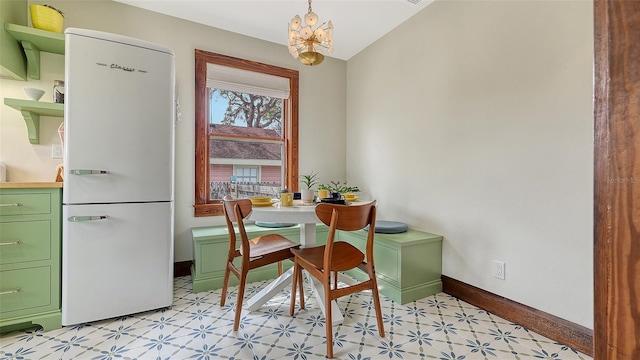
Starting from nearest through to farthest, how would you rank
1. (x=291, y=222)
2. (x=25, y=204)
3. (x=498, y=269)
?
(x=291, y=222)
(x=25, y=204)
(x=498, y=269)

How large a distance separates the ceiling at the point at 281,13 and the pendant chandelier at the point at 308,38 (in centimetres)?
73

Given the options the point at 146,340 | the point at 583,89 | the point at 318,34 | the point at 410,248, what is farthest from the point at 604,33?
the point at 146,340

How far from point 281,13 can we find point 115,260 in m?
2.58

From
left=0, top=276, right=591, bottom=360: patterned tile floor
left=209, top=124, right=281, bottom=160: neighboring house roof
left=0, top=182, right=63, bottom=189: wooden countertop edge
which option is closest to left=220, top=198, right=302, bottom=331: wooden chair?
left=0, top=276, right=591, bottom=360: patterned tile floor

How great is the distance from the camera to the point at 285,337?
1768 millimetres

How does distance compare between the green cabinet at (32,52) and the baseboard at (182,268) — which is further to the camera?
the baseboard at (182,268)

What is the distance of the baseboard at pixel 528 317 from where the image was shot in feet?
5.28

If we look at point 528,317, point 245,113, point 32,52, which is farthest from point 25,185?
point 528,317

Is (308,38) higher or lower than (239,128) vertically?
higher

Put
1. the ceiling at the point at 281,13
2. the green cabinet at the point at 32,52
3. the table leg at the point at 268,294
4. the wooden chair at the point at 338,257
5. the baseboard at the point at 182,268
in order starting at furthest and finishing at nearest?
1. the baseboard at the point at 182,268
2. the ceiling at the point at 281,13
3. the table leg at the point at 268,294
4. the green cabinet at the point at 32,52
5. the wooden chair at the point at 338,257

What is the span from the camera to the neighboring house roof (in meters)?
3.10

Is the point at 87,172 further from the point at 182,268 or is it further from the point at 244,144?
the point at 244,144

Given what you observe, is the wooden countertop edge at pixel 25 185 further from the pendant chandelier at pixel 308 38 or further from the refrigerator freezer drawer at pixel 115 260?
the pendant chandelier at pixel 308 38

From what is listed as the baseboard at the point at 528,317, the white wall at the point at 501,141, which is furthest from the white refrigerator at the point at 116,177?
the baseboard at the point at 528,317
